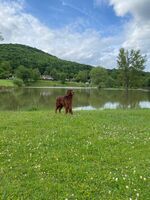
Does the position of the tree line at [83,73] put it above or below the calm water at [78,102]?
above

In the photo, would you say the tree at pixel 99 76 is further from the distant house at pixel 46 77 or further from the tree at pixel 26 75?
the distant house at pixel 46 77

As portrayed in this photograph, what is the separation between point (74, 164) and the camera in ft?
24.3

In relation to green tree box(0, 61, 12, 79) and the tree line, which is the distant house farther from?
green tree box(0, 61, 12, 79)

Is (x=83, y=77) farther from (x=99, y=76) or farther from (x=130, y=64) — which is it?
(x=130, y=64)

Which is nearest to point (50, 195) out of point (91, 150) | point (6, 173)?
point (6, 173)

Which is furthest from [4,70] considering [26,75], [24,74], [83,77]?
[83,77]

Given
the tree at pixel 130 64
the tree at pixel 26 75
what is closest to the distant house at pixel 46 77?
the tree at pixel 26 75

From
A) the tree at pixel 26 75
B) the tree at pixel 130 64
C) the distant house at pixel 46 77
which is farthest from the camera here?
the distant house at pixel 46 77

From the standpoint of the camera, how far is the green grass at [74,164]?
581 cm

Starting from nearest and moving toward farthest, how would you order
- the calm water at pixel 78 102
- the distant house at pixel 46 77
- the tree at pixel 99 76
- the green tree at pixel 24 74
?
the calm water at pixel 78 102
the green tree at pixel 24 74
the tree at pixel 99 76
the distant house at pixel 46 77

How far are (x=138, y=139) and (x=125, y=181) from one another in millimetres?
4244

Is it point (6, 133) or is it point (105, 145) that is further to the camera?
point (6, 133)

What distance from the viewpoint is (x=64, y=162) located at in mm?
7527

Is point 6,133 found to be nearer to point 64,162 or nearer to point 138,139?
point 64,162
